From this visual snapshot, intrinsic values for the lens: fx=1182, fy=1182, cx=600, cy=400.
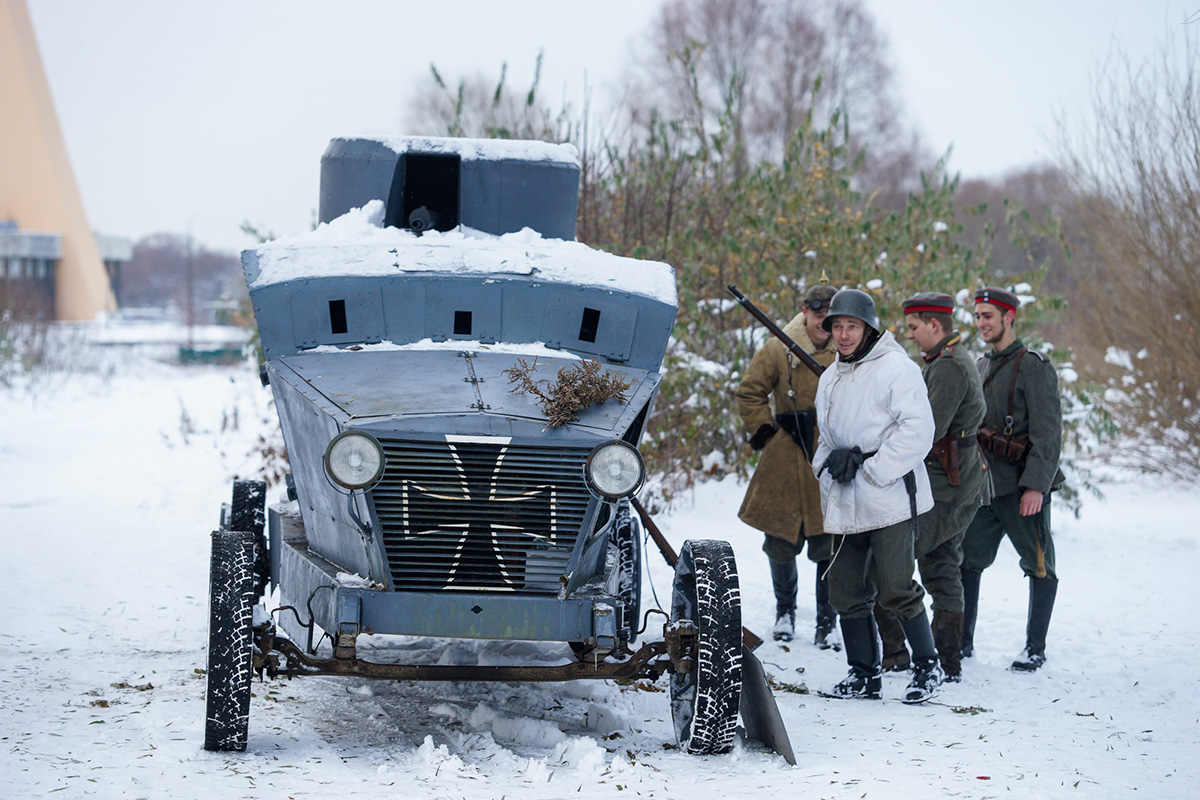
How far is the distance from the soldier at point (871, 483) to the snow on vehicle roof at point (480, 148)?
74.2 inches

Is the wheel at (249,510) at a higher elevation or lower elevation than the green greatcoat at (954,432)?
lower

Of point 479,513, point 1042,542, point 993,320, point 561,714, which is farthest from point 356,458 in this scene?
point 1042,542

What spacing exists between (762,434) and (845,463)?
1.12 meters

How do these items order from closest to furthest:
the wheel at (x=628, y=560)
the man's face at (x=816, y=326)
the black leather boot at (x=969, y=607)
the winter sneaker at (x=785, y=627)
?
the wheel at (x=628, y=560)
the black leather boot at (x=969, y=607)
the man's face at (x=816, y=326)
the winter sneaker at (x=785, y=627)

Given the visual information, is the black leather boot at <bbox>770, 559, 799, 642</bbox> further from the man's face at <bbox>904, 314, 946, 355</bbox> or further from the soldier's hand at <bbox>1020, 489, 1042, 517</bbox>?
the man's face at <bbox>904, 314, 946, 355</bbox>

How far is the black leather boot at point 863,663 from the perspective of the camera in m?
5.61

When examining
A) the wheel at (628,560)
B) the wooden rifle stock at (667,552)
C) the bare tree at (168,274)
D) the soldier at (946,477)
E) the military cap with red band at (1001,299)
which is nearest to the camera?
the wooden rifle stock at (667,552)

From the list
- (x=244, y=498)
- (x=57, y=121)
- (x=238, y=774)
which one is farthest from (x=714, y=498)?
(x=57, y=121)

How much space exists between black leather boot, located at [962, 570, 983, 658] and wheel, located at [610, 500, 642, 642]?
191 centimetres

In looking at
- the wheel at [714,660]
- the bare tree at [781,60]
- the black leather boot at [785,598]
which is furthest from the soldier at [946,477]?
the bare tree at [781,60]

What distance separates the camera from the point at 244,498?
6562 millimetres

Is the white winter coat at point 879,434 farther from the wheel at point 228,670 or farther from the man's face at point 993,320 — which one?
the wheel at point 228,670

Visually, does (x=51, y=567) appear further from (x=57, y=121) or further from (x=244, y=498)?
(x=57, y=121)

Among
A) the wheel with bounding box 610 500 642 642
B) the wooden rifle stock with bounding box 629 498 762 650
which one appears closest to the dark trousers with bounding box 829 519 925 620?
the wooden rifle stock with bounding box 629 498 762 650
